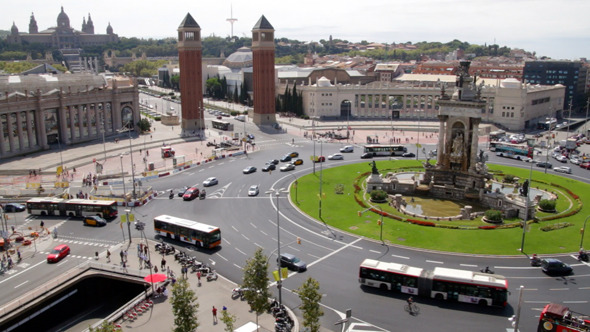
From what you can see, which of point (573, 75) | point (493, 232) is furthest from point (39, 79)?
point (573, 75)

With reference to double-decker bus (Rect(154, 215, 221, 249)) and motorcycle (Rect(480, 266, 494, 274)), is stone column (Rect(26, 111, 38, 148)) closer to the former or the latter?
double-decker bus (Rect(154, 215, 221, 249))

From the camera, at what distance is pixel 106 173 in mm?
86125

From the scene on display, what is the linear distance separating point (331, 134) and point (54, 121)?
69490 mm

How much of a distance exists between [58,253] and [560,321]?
46618mm

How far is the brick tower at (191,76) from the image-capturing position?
129 metres

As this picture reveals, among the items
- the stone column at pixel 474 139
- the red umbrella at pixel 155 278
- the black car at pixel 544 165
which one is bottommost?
the red umbrella at pixel 155 278

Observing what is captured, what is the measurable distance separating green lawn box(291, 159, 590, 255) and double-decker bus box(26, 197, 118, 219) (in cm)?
2545

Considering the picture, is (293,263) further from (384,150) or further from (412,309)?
(384,150)

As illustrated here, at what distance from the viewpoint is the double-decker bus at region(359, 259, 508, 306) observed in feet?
129

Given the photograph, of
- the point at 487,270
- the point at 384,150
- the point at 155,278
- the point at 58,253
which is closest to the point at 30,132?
the point at 58,253

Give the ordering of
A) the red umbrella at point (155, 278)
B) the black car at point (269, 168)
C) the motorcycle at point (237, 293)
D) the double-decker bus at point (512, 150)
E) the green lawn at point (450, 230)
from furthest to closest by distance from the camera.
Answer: the double-decker bus at point (512, 150), the black car at point (269, 168), the green lawn at point (450, 230), the red umbrella at point (155, 278), the motorcycle at point (237, 293)

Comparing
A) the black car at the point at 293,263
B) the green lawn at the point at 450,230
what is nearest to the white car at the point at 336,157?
the green lawn at the point at 450,230

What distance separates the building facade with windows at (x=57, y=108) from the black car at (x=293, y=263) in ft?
219

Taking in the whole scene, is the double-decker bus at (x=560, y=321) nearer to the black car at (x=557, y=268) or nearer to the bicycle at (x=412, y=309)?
the bicycle at (x=412, y=309)
